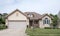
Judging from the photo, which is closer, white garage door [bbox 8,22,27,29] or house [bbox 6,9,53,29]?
white garage door [bbox 8,22,27,29]

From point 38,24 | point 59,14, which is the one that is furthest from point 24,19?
point 59,14

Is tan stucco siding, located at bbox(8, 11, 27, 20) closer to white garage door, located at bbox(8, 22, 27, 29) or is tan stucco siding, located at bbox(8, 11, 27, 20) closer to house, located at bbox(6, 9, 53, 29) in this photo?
house, located at bbox(6, 9, 53, 29)

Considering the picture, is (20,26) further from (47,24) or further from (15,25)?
(47,24)

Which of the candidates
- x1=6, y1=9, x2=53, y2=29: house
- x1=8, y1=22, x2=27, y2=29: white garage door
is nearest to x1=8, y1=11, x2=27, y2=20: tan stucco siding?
x1=6, y1=9, x2=53, y2=29: house

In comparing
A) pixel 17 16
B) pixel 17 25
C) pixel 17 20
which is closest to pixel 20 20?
pixel 17 20

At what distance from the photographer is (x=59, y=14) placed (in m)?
69.1

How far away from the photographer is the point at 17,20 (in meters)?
57.5

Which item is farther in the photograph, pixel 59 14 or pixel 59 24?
pixel 59 14

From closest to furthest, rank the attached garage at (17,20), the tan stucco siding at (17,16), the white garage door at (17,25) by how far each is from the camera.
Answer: the white garage door at (17,25), the attached garage at (17,20), the tan stucco siding at (17,16)

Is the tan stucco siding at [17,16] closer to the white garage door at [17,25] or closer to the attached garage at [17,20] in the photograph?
the attached garage at [17,20]

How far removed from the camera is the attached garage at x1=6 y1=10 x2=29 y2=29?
56422 mm

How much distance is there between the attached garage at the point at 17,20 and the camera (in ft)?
185

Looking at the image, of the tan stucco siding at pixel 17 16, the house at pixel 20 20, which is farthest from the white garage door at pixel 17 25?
the tan stucco siding at pixel 17 16

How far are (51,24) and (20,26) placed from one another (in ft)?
30.9
